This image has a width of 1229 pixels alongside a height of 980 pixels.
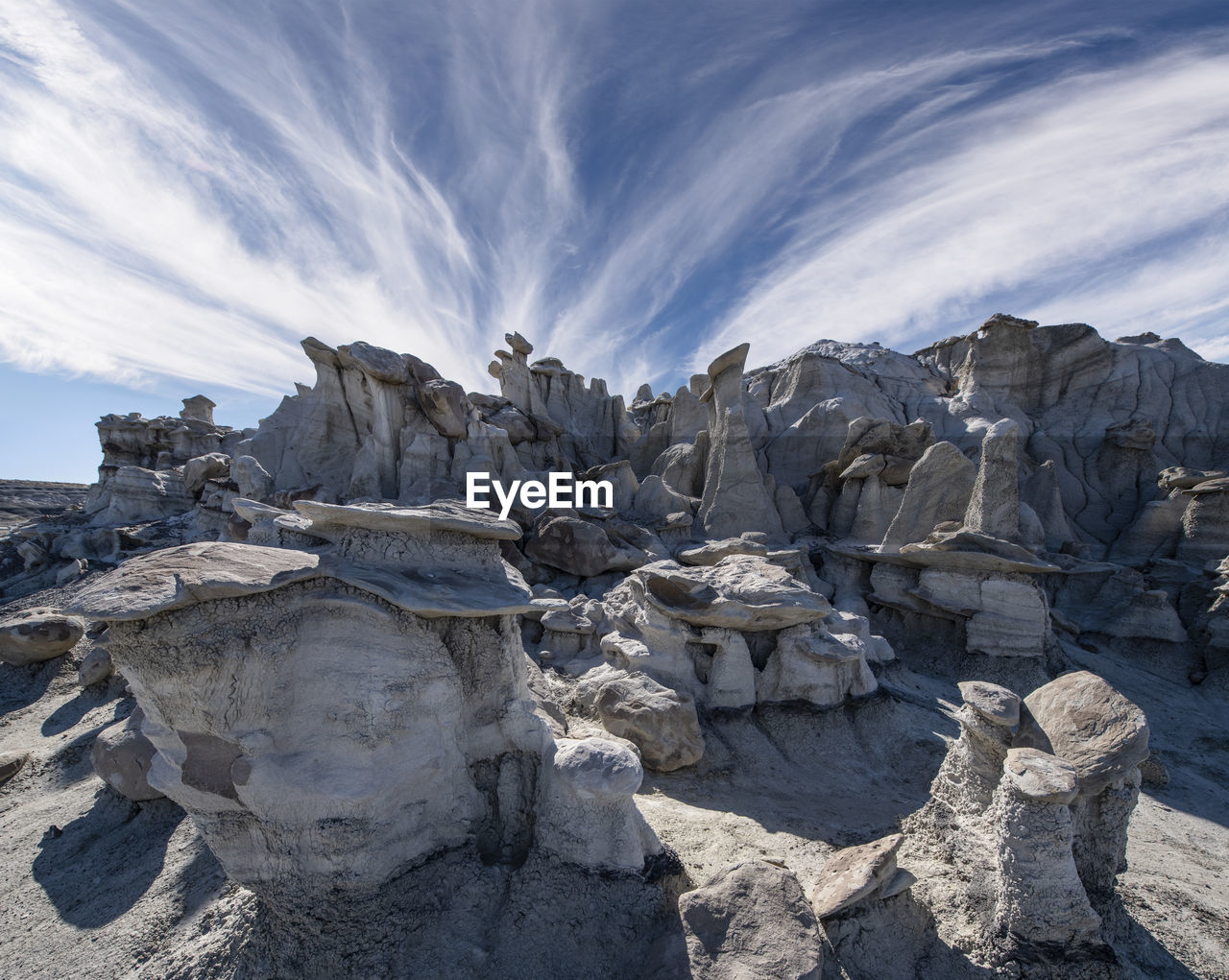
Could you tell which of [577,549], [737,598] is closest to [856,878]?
[737,598]

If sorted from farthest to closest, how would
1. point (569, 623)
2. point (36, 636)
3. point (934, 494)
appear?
1. point (934, 494)
2. point (569, 623)
3. point (36, 636)

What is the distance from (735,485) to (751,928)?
395 inches

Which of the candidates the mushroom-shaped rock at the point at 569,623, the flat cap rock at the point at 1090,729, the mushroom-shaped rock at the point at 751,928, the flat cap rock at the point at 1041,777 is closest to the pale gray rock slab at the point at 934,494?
the mushroom-shaped rock at the point at 569,623

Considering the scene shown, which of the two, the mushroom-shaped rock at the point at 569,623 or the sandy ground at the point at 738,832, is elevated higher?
the mushroom-shaped rock at the point at 569,623

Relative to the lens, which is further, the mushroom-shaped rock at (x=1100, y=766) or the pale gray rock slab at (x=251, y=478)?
the pale gray rock slab at (x=251, y=478)

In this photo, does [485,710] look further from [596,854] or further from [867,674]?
[867,674]

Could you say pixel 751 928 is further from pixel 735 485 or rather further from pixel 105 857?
pixel 735 485

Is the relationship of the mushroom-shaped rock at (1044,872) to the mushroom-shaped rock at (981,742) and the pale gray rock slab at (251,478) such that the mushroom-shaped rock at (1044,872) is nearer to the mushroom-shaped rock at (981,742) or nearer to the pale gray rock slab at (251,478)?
the mushroom-shaped rock at (981,742)

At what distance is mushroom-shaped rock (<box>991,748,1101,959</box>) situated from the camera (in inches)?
109

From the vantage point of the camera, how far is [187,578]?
2471 mm

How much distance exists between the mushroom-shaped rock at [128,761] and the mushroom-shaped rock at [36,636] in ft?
13.6

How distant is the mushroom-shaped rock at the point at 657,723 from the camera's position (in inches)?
213

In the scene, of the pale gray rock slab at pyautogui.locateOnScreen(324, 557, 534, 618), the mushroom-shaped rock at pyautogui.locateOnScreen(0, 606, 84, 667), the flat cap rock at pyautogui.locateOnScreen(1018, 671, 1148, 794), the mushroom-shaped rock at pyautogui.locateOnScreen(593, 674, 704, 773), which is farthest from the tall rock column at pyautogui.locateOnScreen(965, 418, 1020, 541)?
the mushroom-shaped rock at pyautogui.locateOnScreen(0, 606, 84, 667)

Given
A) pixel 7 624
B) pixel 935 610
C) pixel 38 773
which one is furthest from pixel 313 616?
pixel 935 610
